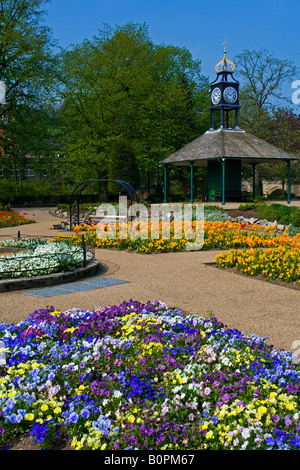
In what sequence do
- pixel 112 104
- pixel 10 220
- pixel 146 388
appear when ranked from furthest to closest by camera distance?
1. pixel 112 104
2. pixel 10 220
3. pixel 146 388

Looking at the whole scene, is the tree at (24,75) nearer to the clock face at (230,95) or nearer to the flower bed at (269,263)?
the clock face at (230,95)

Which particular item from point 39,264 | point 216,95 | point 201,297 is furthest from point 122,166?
point 201,297

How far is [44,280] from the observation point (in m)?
8.20

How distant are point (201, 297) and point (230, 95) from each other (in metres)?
24.1

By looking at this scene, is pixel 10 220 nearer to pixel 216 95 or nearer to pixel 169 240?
pixel 169 240

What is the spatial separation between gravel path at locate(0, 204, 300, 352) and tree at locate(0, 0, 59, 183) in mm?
25450

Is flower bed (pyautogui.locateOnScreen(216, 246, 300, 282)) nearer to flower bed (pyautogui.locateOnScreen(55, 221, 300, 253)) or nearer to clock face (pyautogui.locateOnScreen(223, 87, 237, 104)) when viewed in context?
flower bed (pyautogui.locateOnScreen(55, 221, 300, 253))

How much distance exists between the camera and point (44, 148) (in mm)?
34062

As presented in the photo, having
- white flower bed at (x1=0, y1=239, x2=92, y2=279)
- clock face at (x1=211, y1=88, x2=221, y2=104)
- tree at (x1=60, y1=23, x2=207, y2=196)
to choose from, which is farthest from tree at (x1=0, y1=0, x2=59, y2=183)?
white flower bed at (x1=0, y1=239, x2=92, y2=279)

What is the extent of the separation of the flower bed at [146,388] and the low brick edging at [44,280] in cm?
307

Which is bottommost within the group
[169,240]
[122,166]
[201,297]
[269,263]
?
[201,297]

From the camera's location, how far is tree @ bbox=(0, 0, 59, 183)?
31578mm

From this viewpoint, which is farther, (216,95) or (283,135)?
(283,135)

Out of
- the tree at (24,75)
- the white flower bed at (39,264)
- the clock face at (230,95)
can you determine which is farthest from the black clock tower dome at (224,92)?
the white flower bed at (39,264)
